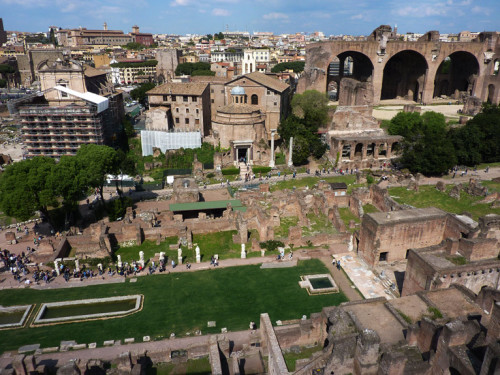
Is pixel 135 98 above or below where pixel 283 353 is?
above

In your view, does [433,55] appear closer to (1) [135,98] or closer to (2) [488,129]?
(2) [488,129]

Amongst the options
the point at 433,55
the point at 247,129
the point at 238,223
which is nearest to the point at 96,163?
the point at 238,223

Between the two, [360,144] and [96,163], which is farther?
[360,144]

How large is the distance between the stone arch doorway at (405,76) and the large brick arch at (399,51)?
6.23 feet

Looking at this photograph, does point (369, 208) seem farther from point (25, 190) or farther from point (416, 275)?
point (25, 190)

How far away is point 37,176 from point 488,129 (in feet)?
168

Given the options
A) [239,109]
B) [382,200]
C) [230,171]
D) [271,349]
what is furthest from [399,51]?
[271,349]

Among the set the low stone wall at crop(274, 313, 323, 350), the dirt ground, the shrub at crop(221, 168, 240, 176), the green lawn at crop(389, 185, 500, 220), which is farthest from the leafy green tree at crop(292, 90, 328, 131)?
the low stone wall at crop(274, 313, 323, 350)

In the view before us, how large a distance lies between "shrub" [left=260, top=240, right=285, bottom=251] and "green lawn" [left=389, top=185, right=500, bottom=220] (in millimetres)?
14177

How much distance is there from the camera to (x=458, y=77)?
7756 centimetres

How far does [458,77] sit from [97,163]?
7388 centimetres

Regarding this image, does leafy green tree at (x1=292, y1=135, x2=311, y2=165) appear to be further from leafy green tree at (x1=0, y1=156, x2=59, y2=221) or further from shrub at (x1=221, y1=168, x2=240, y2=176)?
leafy green tree at (x1=0, y1=156, x2=59, y2=221)

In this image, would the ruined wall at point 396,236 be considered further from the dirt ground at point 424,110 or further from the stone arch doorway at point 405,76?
the stone arch doorway at point 405,76

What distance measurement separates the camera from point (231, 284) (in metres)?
27.0
